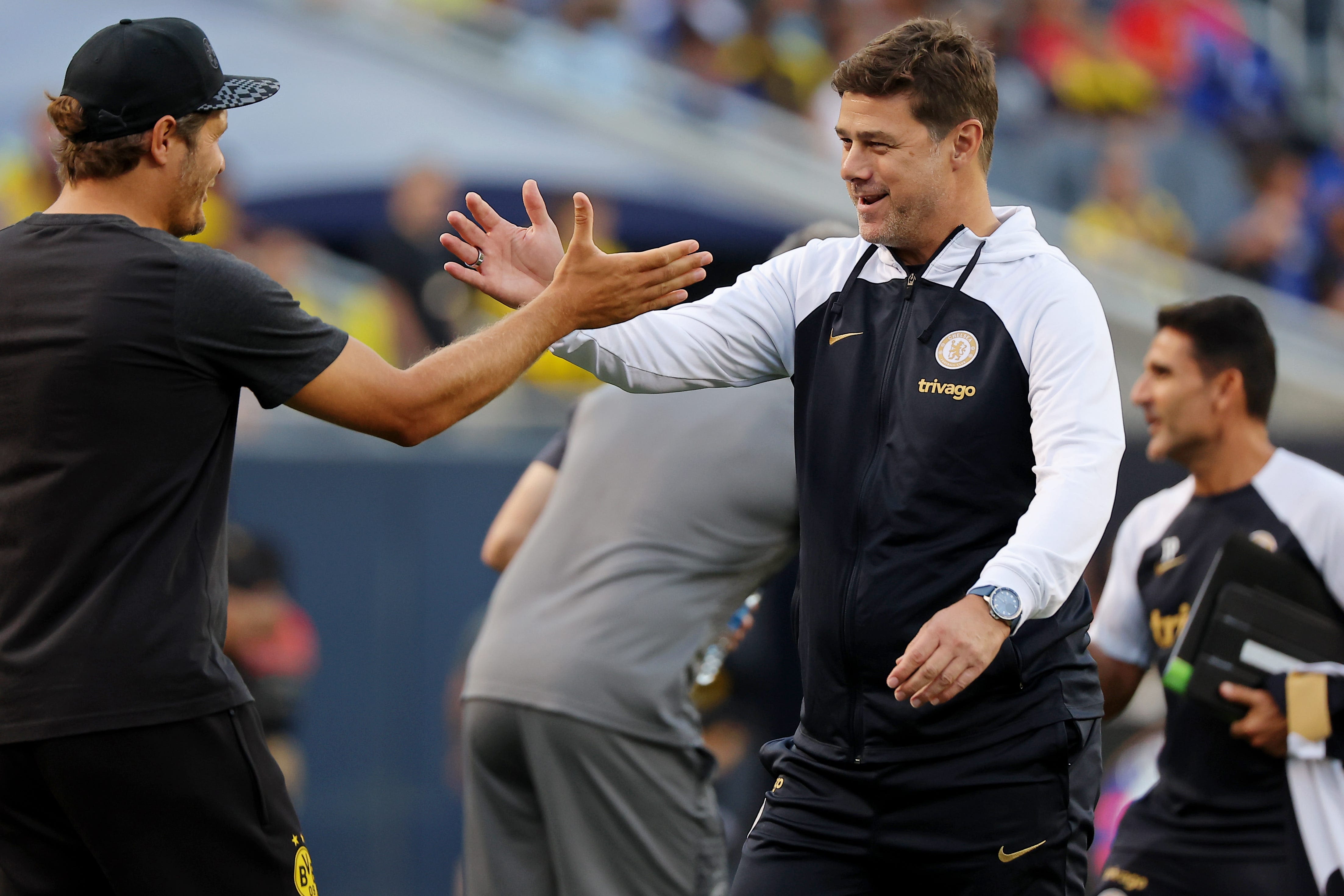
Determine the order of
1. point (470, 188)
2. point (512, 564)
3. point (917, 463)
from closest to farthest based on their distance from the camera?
1. point (917, 463)
2. point (512, 564)
3. point (470, 188)

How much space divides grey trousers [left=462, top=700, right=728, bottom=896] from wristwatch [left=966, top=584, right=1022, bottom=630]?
1.84 m

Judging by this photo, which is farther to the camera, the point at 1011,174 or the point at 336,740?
the point at 1011,174

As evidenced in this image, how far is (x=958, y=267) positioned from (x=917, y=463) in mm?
467

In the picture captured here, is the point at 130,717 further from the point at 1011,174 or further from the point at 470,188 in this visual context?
the point at 1011,174

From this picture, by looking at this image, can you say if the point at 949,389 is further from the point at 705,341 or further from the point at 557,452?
the point at 557,452

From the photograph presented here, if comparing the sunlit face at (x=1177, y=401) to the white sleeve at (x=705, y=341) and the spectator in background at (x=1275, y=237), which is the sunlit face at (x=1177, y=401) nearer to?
the white sleeve at (x=705, y=341)

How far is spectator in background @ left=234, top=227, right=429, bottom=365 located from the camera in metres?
9.70

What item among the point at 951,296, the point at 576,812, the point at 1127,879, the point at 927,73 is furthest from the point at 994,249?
the point at 1127,879

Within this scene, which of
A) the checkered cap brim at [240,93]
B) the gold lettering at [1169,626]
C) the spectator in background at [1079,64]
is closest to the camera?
the checkered cap brim at [240,93]

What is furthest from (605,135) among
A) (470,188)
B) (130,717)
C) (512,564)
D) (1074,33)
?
(130,717)

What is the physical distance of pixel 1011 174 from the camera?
13.1 meters

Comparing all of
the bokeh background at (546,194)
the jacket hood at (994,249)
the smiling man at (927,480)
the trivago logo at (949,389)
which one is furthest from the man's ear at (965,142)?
the bokeh background at (546,194)

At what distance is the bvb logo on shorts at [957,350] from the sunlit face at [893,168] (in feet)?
0.85

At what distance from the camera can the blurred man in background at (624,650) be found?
181 inches
